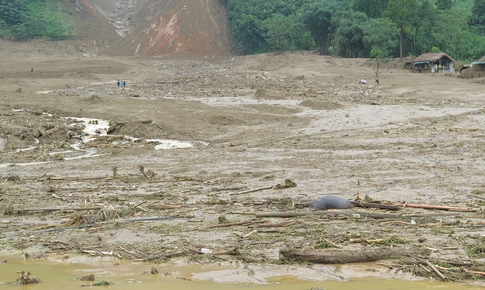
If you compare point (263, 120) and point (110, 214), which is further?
point (263, 120)

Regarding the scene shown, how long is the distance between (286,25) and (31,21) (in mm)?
32591

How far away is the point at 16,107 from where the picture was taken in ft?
83.5

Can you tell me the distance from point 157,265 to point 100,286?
85 centimetres

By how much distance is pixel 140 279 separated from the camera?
620cm

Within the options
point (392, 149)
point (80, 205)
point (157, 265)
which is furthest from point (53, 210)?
point (392, 149)

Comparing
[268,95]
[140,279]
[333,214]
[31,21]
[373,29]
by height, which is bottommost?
[140,279]

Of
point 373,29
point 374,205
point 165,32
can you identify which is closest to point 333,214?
point 374,205

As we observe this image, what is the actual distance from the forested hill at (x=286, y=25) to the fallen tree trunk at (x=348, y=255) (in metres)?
43.2

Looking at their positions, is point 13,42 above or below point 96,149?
above

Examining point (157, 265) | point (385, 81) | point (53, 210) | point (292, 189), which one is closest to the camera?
point (157, 265)

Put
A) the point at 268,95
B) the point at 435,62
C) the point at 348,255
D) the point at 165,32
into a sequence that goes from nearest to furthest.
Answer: the point at 348,255 < the point at 268,95 < the point at 435,62 < the point at 165,32

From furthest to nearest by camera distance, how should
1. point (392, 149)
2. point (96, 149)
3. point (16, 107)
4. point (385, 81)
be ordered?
point (385, 81)
point (16, 107)
point (96, 149)
point (392, 149)

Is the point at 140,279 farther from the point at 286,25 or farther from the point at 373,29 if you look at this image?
the point at 286,25

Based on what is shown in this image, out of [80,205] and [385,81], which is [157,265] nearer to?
[80,205]
